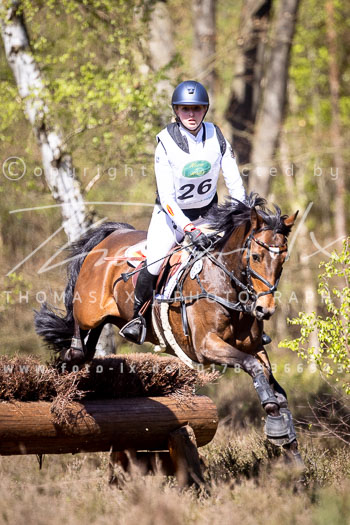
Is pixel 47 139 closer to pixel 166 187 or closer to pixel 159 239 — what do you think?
pixel 159 239

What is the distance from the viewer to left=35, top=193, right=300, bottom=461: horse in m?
5.67

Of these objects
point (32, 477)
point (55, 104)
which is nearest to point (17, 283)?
point (55, 104)

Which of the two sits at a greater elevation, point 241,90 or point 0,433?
point 241,90

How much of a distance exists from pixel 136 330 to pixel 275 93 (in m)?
11.8

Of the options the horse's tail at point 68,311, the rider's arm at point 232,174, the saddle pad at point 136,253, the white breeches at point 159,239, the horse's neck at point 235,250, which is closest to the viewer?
the horse's neck at point 235,250

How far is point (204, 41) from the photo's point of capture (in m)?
15.5

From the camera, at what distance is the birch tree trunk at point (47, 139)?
35.2 ft

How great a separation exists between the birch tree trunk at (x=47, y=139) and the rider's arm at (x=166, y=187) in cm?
456

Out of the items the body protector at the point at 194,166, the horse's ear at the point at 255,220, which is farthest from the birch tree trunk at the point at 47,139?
the horse's ear at the point at 255,220

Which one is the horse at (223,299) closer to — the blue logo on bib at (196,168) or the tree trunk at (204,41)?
the blue logo on bib at (196,168)

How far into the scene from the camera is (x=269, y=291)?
18.2 ft

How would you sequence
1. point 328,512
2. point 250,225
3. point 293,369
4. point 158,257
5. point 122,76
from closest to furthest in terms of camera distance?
point 328,512 → point 250,225 → point 158,257 → point 122,76 → point 293,369

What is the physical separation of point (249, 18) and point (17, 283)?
845cm

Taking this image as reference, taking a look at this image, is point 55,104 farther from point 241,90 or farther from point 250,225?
point 241,90
